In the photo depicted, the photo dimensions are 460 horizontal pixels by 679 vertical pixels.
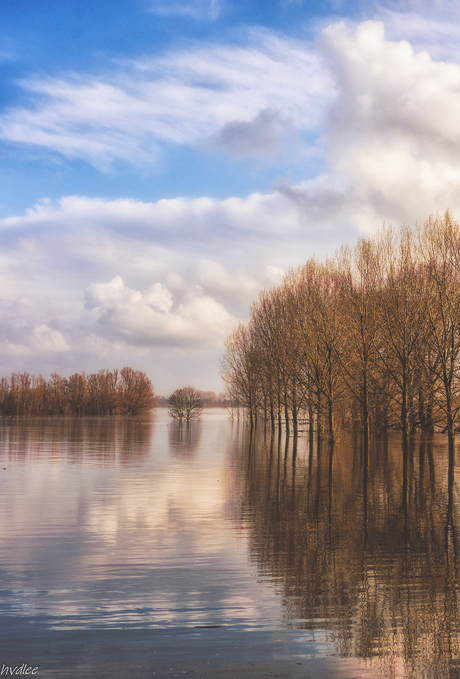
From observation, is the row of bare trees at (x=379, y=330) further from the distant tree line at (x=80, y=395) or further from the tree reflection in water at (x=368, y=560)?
the distant tree line at (x=80, y=395)

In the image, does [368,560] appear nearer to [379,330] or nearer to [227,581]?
[227,581]

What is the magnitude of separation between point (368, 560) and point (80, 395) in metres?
127

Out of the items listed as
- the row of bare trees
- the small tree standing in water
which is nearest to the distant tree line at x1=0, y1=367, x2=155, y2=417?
the small tree standing in water

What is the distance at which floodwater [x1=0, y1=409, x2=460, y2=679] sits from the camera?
5000 millimetres

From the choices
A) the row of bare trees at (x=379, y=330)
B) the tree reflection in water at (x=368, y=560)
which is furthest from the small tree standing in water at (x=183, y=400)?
the tree reflection in water at (x=368, y=560)

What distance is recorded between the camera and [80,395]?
129 metres

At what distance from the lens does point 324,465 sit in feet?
73.6

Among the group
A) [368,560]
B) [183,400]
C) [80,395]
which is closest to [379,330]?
[368,560]

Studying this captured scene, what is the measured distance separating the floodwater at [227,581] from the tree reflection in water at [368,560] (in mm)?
26

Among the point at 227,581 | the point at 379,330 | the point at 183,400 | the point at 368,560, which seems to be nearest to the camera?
the point at 227,581

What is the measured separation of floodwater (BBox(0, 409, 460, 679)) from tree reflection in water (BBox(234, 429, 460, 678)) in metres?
0.03

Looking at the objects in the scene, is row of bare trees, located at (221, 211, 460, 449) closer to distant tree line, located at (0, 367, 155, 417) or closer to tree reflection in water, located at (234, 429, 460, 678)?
tree reflection in water, located at (234, 429, 460, 678)

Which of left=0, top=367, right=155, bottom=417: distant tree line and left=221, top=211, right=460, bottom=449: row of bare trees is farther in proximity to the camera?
left=0, top=367, right=155, bottom=417: distant tree line

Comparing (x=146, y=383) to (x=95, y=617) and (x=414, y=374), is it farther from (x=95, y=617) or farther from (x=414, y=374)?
(x=95, y=617)
